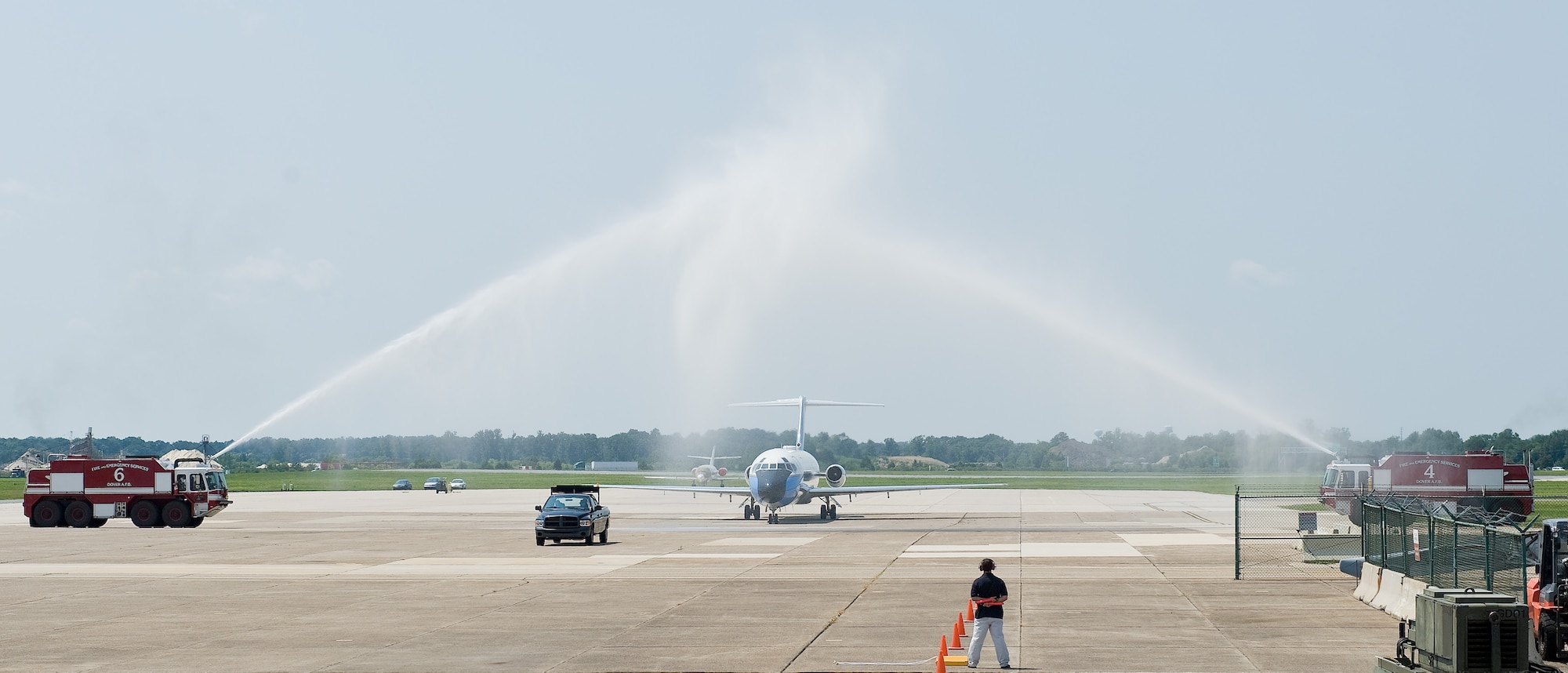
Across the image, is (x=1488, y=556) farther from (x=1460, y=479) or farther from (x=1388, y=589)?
(x=1460, y=479)

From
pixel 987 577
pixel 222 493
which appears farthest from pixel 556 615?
pixel 222 493

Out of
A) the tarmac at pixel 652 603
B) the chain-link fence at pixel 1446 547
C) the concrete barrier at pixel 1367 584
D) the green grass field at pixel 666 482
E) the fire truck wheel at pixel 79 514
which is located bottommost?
the green grass field at pixel 666 482

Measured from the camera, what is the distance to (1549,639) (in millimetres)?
18047

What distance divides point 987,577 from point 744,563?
756 inches

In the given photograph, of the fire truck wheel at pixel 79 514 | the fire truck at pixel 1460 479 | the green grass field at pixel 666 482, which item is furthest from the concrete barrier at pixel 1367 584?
the green grass field at pixel 666 482

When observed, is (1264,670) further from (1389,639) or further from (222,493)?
(222,493)

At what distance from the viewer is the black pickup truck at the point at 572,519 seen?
4447cm

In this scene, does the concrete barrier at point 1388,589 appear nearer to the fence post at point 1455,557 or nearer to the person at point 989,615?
the fence post at point 1455,557

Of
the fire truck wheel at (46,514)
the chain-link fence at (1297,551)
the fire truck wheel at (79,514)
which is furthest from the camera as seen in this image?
the fire truck wheel at (79,514)

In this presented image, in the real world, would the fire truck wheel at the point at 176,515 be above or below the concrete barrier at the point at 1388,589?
below

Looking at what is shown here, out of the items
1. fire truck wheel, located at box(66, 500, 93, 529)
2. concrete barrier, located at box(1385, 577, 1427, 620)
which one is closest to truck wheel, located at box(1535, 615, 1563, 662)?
concrete barrier, located at box(1385, 577, 1427, 620)

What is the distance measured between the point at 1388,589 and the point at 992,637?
1032 cm

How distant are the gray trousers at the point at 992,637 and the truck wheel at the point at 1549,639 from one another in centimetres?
706

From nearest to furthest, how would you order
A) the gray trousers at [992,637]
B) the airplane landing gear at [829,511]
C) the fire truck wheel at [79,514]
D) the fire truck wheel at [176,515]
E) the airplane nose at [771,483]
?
the gray trousers at [992,637] → the fire truck wheel at [176,515] → the fire truck wheel at [79,514] → the airplane nose at [771,483] → the airplane landing gear at [829,511]
